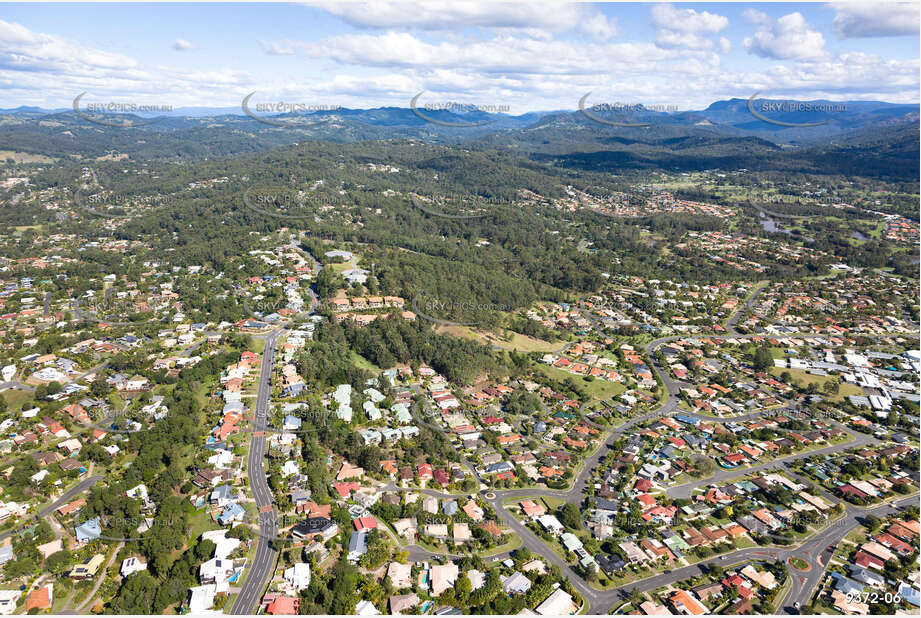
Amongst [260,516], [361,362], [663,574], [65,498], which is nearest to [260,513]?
[260,516]

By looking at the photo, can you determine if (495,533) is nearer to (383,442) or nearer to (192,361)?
(383,442)

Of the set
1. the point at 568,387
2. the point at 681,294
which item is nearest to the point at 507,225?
the point at 681,294

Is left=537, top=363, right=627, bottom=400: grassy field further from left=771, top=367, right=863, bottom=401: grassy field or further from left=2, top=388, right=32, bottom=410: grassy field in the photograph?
left=2, top=388, right=32, bottom=410: grassy field

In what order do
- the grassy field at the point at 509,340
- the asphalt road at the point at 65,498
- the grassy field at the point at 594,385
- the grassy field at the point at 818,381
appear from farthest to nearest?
the grassy field at the point at 509,340 < the grassy field at the point at 818,381 < the grassy field at the point at 594,385 < the asphalt road at the point at 65,498

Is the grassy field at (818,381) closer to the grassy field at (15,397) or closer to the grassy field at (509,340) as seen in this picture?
the grassy field at (509,340)

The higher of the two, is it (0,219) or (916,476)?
(0,219)

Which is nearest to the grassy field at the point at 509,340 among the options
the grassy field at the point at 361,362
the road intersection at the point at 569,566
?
the grassy field at the point at 361,362

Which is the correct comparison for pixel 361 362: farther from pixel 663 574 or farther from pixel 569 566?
pixel 663 574

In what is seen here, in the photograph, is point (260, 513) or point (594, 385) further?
point (594, 385)

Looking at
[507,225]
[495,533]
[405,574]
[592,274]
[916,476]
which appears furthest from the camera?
[507,225]

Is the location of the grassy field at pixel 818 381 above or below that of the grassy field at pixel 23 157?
below

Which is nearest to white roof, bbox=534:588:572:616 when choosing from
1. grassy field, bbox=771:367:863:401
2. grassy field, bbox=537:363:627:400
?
grassy field, bbox=537:363:627:400
